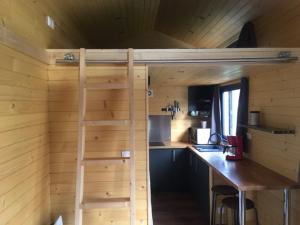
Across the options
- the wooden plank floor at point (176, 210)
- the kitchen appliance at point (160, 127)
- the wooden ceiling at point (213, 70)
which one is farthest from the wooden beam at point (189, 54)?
the kitchen appliance at point (160, 127)

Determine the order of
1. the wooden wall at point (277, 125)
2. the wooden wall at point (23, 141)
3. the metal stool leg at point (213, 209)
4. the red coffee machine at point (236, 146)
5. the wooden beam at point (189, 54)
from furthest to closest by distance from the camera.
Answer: the red coffee machine at point (236, 146) < the metal stool leg at point (213, 209) < the wooden wall at point (277, 125) < the wooden beam at point (189, 54) < the wooden wall at point (23, 141)

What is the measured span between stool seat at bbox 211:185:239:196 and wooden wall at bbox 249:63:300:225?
32 cm

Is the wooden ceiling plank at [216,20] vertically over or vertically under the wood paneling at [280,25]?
over

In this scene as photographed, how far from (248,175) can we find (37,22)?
242cm

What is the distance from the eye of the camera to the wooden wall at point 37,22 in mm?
1767

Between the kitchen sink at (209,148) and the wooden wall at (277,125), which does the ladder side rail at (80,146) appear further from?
the kitchen sink at (209,148)

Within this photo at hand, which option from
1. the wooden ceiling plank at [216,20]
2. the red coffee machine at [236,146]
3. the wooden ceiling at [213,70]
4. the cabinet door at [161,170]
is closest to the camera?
the wooden ceiling at [213,70]

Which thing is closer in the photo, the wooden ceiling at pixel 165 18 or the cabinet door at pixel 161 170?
the wooden ceiling at pixel 165 18

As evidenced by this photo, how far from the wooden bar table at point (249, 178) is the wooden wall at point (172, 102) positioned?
1.80 m

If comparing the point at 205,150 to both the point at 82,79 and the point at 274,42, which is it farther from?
the point at 82,79

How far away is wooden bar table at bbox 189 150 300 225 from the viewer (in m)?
2.43

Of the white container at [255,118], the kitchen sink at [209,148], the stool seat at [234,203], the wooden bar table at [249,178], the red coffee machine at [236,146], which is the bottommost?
the stool seat at [234,203]

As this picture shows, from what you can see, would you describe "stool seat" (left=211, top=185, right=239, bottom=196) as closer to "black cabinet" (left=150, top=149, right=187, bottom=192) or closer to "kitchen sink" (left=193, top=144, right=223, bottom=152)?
"kitchen sink" (left=193, top=144, right=223, bottom=152)

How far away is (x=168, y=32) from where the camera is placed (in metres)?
4.72
